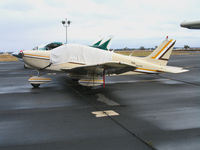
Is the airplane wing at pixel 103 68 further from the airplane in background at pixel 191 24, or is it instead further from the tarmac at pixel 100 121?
the airplane in background at pixel 191 24

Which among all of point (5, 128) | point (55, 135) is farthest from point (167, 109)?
point (5, 128)

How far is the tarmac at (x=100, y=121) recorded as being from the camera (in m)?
3.74

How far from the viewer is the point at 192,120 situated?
4977 millimetres

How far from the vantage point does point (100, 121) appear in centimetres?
496

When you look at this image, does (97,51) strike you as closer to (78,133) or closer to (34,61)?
(34,61)

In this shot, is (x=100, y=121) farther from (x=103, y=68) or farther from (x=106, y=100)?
(x=103, y=68)

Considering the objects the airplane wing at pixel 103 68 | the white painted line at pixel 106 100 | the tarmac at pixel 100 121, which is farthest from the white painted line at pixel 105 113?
the airplane wing at pixel 103 68

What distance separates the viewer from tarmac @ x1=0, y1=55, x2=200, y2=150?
12.3 ft

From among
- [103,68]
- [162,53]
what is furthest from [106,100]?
[162,53]

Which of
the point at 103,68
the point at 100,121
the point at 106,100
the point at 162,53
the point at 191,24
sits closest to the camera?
the point at 100,121

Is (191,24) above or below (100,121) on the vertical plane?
above

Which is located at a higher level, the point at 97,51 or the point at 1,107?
the point at 97,51

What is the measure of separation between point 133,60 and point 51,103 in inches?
205

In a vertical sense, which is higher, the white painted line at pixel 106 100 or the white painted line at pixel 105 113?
the white painted line at pixel 106 100
